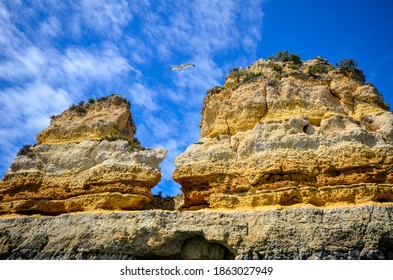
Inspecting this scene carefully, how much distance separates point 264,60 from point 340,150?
33.3 ft

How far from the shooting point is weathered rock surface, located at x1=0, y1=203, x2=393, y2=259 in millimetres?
15023

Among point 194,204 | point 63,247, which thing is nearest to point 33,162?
point 63,247

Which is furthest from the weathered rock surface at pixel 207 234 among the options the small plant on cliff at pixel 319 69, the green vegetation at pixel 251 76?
the small plant on cliff at pixel 319 69

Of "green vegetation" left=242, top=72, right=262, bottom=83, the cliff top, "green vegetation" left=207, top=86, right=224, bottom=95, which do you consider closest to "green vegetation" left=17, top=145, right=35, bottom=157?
the cliff top

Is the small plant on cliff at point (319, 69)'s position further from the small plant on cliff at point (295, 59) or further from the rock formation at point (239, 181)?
the small plant on cliff at point (295, 59)

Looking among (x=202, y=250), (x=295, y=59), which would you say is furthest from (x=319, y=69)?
(x=202, y=250)

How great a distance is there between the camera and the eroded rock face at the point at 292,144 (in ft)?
58.2

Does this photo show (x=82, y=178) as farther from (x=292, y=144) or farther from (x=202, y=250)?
(x=292, y=144)

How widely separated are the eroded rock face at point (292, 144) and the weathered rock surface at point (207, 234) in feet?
5.24

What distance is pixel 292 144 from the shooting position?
19.1 meters

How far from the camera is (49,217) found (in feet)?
66.7

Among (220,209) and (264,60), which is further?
(264,60)

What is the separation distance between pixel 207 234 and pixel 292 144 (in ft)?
21.4

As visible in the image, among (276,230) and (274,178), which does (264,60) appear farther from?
(276,230)
